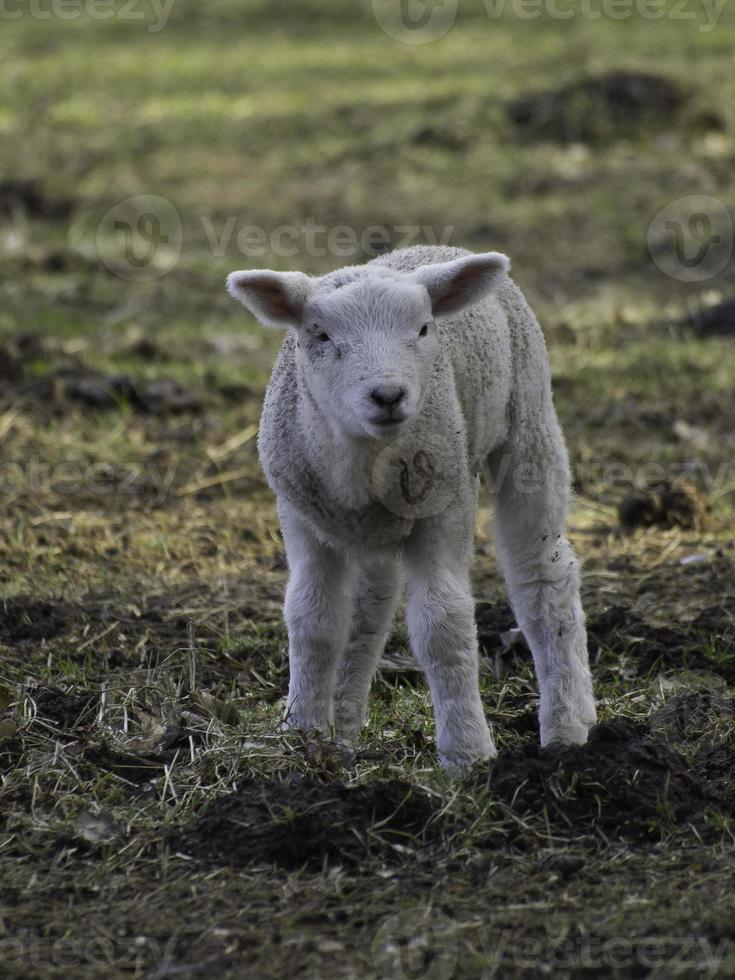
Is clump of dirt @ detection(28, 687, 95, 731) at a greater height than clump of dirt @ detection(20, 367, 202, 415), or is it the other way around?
clump of dirt @ detection(20, 367, 202, 415)

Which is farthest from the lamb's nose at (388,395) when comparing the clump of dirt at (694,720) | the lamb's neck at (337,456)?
the clump of dirt at (694,720)

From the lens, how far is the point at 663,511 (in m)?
7.27

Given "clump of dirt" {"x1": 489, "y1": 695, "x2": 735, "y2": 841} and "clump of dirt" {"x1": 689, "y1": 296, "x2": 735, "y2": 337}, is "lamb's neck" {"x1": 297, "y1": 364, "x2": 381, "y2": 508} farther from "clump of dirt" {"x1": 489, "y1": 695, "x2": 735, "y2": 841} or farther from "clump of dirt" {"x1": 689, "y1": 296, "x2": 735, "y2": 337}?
"clump of dirt" {"x1": 689, "y1": 296, "x2": 735, "y2": 337}

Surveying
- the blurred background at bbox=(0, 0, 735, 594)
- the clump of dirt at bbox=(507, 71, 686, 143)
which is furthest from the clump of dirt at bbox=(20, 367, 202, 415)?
the clump of dirt at bbox=(507, 71, 686, 143)

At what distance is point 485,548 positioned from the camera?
7.12m

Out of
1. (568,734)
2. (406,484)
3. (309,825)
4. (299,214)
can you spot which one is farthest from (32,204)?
(309,825)

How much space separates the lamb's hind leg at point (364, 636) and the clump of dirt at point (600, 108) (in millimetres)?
9603

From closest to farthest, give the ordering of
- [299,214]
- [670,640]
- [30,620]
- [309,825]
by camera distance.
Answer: [309,825] < [670,640] < [30,620] < [299,214]

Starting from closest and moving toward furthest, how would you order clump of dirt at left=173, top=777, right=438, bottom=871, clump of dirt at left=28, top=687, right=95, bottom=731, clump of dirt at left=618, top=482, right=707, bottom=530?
clump of dirt at left=173, top=777, right=438, bottom=871 → clump of dirt at left=28, top=687, right=95, bottom=731 → clump of dirt at left=618, top=482, right=707, bottom=530

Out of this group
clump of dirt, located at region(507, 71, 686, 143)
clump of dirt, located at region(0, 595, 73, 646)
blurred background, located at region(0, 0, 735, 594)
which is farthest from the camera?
clump of dirt, located at region(507, 71, 686, 143)

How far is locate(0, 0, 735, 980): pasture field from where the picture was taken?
3863 millimetres

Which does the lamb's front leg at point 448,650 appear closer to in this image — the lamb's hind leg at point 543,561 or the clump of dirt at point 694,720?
the lamb's hind leg at point 543,561

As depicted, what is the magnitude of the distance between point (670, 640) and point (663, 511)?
5.11ft

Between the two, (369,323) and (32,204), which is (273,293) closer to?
(369,323)
